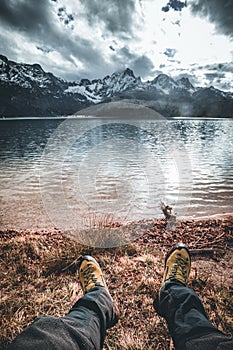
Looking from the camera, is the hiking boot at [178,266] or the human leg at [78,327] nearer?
the human leg at [78,327]

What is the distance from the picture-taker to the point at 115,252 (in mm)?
3721

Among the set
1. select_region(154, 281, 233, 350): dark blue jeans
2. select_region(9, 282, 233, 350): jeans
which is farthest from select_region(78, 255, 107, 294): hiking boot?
select_region(154, 281, 233, 350): dark blue jeans

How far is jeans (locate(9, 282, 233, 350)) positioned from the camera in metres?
1.64

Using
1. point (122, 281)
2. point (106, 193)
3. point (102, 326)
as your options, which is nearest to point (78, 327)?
point (102, 326)

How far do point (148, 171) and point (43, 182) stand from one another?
600 centimetres

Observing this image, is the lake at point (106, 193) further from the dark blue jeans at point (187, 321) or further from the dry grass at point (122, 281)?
the dark blue jeans at point (187, 321)

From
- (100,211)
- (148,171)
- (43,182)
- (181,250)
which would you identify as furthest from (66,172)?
(181,250)

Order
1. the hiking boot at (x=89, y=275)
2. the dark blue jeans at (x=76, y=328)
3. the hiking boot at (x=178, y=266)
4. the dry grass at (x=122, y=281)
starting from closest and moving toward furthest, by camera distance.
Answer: the dark blue jeans at (x=76, y=328) → the dry grass at (x=122, y=281) → the hiking boot at (x=89, y=275) → the hiking boot at (x=178, y=266)

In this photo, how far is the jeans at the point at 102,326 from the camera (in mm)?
1637

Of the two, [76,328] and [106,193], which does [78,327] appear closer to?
[76,328]

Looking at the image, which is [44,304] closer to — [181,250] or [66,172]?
[181,250]

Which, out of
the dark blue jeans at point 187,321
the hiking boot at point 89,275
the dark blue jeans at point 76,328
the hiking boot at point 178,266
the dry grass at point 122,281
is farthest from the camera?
the hiking boot at point 178,266

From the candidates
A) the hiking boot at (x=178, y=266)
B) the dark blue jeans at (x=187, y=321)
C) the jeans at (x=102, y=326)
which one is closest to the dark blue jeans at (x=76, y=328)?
the jeans at (x=102, y=326)

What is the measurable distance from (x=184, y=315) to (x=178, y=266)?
0.93 m
